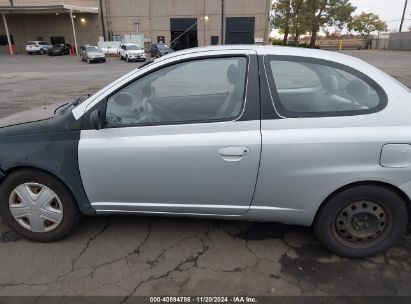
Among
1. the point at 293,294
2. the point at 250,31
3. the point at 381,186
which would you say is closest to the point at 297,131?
the point at 381,186

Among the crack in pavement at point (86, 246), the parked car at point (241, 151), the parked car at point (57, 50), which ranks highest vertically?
the parked car at point (241, 151)

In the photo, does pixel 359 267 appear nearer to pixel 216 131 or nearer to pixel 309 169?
pixel 309 169

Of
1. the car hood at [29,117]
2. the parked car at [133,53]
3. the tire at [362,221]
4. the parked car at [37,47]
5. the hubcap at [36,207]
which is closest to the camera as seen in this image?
the tire at [362,221]

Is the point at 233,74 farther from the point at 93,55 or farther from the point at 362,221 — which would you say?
the point at 93,55

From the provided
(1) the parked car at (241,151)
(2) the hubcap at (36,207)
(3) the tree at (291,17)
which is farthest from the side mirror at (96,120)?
(3) the tree at (291,17)

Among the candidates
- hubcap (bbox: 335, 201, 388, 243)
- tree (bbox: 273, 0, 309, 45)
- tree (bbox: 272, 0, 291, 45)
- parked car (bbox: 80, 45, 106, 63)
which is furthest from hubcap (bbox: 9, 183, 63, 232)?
tree (bbox: 272, 0, 291, 45)

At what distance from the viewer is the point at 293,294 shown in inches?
97.1

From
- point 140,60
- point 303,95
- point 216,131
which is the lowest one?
point 140,60

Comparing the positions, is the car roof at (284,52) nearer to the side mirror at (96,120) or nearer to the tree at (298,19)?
the side mirror at (96,120)

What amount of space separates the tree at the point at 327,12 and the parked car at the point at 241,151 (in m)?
50.1

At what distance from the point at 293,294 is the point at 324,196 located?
767mm

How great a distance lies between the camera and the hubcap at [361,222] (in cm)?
271

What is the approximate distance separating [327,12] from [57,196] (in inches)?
2134

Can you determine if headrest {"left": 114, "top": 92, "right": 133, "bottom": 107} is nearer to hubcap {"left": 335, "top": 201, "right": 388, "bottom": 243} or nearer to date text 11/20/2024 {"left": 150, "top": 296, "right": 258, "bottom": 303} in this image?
date text 11/20/2024 {"left": 150, "top": 296, "right": 258, "bottom": 303}
